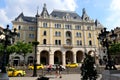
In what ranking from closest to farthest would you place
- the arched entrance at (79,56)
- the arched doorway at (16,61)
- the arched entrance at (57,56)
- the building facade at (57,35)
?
1. the arched doorway at (16,61)
2. the building facade at (57,35)
3. the arched entrance at (57,56)
4. the arched entrance at (79,56)

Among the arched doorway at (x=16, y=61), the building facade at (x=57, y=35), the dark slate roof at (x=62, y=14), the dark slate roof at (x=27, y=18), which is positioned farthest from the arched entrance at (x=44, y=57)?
the dark slate roof at (x=62, y=14)

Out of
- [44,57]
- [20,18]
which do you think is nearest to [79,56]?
[44,57]

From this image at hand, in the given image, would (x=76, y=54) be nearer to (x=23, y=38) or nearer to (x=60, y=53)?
(x=60, y=53)

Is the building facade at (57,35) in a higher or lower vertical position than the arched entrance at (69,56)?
higher

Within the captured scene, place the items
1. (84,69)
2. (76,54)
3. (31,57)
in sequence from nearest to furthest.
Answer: (84,69)
(31,57)
(76,54)

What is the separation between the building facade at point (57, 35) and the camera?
2304 inches

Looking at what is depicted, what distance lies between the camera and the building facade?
58.5 metres

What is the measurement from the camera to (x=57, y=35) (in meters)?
60.7

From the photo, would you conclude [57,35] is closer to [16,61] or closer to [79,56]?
[79,56]

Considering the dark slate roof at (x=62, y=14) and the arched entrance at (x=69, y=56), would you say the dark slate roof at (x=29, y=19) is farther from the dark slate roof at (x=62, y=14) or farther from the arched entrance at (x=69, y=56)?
the arched entrance at (x=69, y=56)

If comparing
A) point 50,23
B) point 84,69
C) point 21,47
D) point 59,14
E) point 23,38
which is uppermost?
point 59,14

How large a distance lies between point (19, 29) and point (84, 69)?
5038cm

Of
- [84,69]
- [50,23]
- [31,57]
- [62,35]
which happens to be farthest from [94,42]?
[84,69]

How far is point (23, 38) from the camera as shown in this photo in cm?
6041
